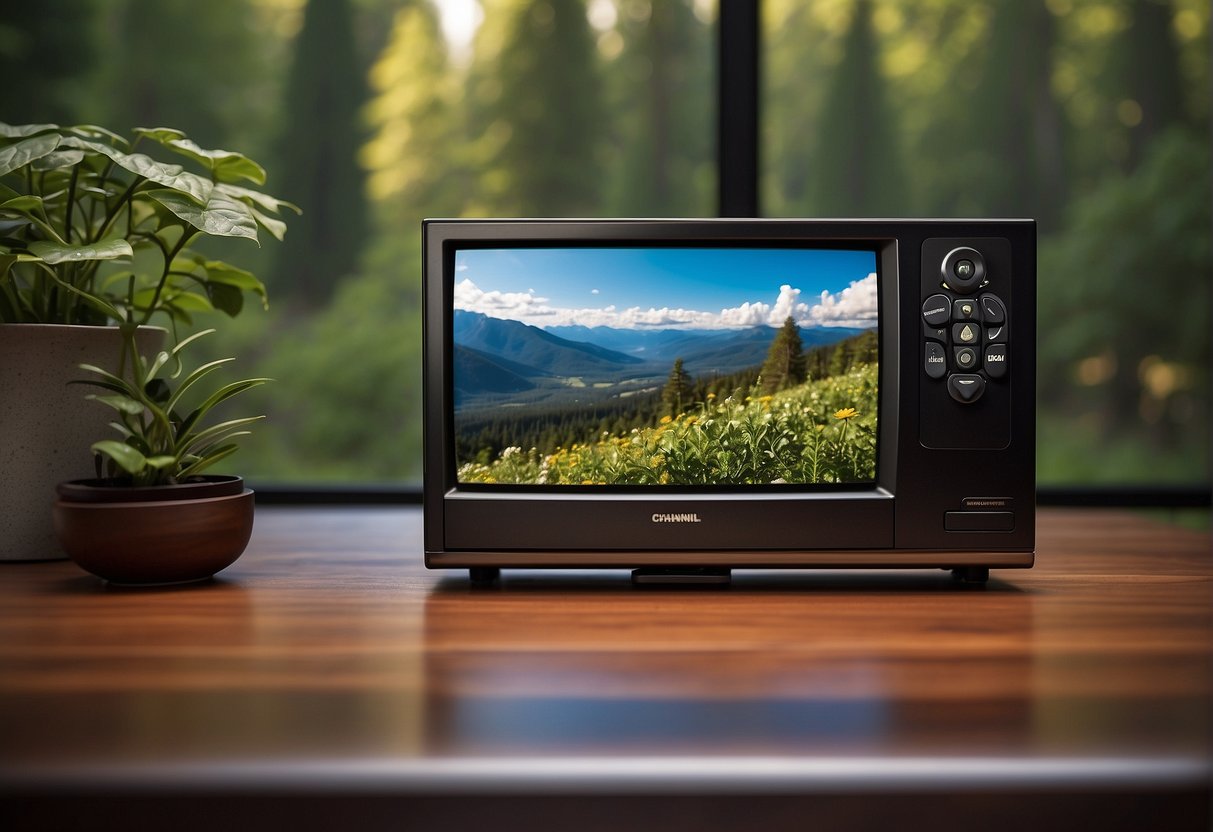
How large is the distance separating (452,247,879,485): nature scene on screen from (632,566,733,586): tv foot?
0.28 ft

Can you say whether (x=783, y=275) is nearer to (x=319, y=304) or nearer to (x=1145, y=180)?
(x=319, y=304)

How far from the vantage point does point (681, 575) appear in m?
0.81

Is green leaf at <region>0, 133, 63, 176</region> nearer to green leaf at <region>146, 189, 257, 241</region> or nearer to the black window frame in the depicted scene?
green leaf at <region>146, 189, 257, 241</region>

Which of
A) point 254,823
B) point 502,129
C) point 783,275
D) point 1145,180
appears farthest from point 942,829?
point 1145,180

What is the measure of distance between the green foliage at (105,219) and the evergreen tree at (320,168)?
65 cm

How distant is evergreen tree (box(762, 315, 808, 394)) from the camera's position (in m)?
0.80

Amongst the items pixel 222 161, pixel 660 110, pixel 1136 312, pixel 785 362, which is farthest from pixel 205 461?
pixel 1136 312

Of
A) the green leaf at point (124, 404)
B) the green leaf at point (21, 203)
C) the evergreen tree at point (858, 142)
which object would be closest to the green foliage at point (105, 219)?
the green leaf at point (21, 203)

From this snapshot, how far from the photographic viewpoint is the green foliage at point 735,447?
0.80m

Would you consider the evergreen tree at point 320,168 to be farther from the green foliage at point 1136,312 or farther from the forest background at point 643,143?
the green foliage at point 1136,312

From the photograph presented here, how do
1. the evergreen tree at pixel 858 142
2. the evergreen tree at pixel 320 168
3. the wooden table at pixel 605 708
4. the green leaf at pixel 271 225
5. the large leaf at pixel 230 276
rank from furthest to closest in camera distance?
the evergreen tree at pixel 320 168, the evergreen tree at pixel 858 142, the large leaf at pixel 230 276, the green leaf at pixel 271 225, the wooden table at pixel 605 708

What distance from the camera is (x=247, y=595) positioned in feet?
2.56

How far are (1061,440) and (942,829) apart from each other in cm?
150

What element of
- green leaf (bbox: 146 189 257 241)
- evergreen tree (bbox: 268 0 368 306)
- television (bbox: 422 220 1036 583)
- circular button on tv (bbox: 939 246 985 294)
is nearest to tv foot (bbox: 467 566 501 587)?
television (bbox: 422 220 1036 583)
